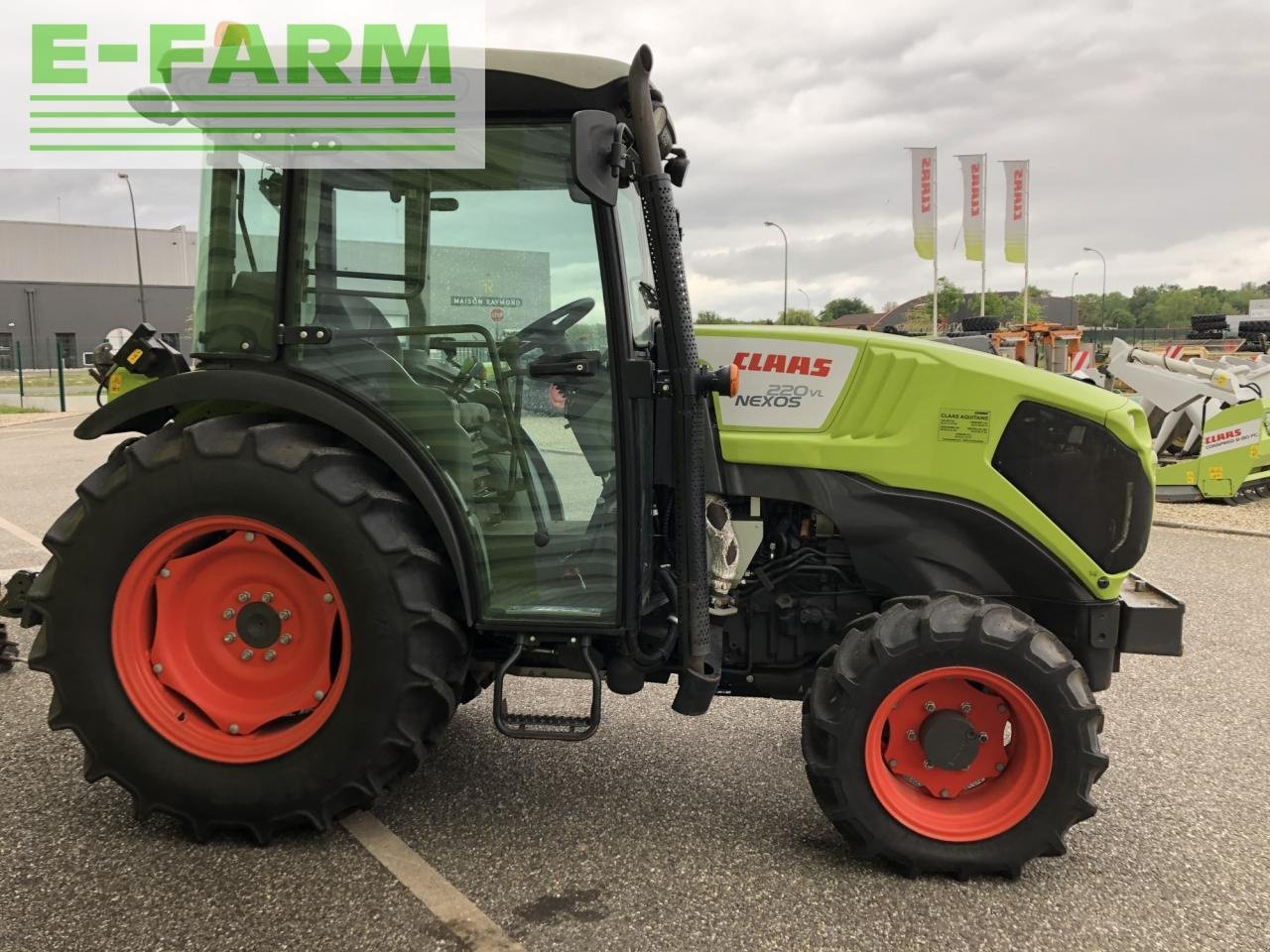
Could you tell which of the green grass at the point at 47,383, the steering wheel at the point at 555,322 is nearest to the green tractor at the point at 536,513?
the steering wheel at the point at 555,322

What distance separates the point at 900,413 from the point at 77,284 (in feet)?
202

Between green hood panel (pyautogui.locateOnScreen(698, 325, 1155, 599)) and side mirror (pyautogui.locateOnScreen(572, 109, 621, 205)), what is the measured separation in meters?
0.78

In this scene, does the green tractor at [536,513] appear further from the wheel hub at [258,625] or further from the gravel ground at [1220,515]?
the gravel ground at [1220,515]

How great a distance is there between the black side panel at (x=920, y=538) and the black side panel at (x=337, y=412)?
2.90 feet

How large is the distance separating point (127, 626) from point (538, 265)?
1.68 meters

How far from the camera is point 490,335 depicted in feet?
9.51

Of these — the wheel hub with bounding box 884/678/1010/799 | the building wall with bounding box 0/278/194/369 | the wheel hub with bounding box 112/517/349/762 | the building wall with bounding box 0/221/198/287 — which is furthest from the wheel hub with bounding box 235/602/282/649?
the building wall with bounding box 0/221/198/287

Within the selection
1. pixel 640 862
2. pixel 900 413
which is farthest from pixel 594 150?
pixel 640 862

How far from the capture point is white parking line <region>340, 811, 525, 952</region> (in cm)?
246

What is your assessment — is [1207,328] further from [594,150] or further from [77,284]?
[77,284]

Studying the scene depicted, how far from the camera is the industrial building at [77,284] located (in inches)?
2050

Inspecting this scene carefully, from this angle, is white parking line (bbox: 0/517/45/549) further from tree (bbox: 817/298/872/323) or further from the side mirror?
tree (bbox: 817/298/872/323)

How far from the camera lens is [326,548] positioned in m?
2.80

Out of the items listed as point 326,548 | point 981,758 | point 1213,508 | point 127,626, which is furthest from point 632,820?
point 1213,508
